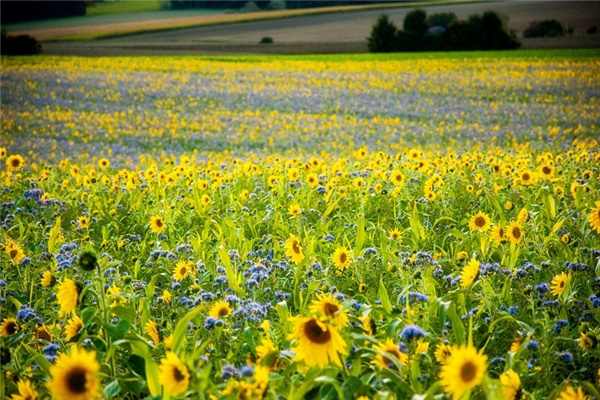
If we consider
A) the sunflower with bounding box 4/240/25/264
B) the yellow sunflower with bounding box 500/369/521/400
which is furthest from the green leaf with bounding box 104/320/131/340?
the sunflower with bounding box 4/240/25/264

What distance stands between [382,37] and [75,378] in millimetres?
20744

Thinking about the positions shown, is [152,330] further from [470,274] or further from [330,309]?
[470,274]

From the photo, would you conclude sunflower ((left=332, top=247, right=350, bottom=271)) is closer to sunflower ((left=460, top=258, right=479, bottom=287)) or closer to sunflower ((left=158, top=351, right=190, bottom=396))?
sunflower ((left=460, top=258, right=479, bottom=287))

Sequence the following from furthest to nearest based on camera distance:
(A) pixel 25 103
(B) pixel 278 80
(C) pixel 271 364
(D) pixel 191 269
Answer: (B) pixel 278 80, (A) pixel 25 103, (D) pixel 191 269, (C) pixel 271 364

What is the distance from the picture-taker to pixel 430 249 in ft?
11.6

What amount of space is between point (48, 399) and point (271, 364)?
669 millimetres

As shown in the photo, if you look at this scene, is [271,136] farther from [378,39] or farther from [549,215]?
[378,39]

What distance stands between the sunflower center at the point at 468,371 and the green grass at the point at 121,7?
39.7ft

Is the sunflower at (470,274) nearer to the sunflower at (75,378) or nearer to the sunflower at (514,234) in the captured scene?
the sunflower at (514,234)

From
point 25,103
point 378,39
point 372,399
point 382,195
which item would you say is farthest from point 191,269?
point 378,39

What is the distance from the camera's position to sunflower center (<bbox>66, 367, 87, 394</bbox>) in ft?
4.68

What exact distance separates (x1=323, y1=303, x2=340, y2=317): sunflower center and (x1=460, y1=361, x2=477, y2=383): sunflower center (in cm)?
41

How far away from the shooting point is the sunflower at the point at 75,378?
4.63ft

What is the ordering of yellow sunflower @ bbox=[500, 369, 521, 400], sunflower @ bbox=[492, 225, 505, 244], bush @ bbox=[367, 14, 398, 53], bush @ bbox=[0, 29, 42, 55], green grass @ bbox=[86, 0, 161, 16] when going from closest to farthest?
yellow sunflower @ bbox=[500, 369, 521, 400]
sunflower @ bbox=[492, 225, 505, 244]
green grass @ bbox=[86, 0, 161, 16]
bush @ bbox=[0, 29, 42, 55]
bush @ bbox=[367, 14, 398, 53]
